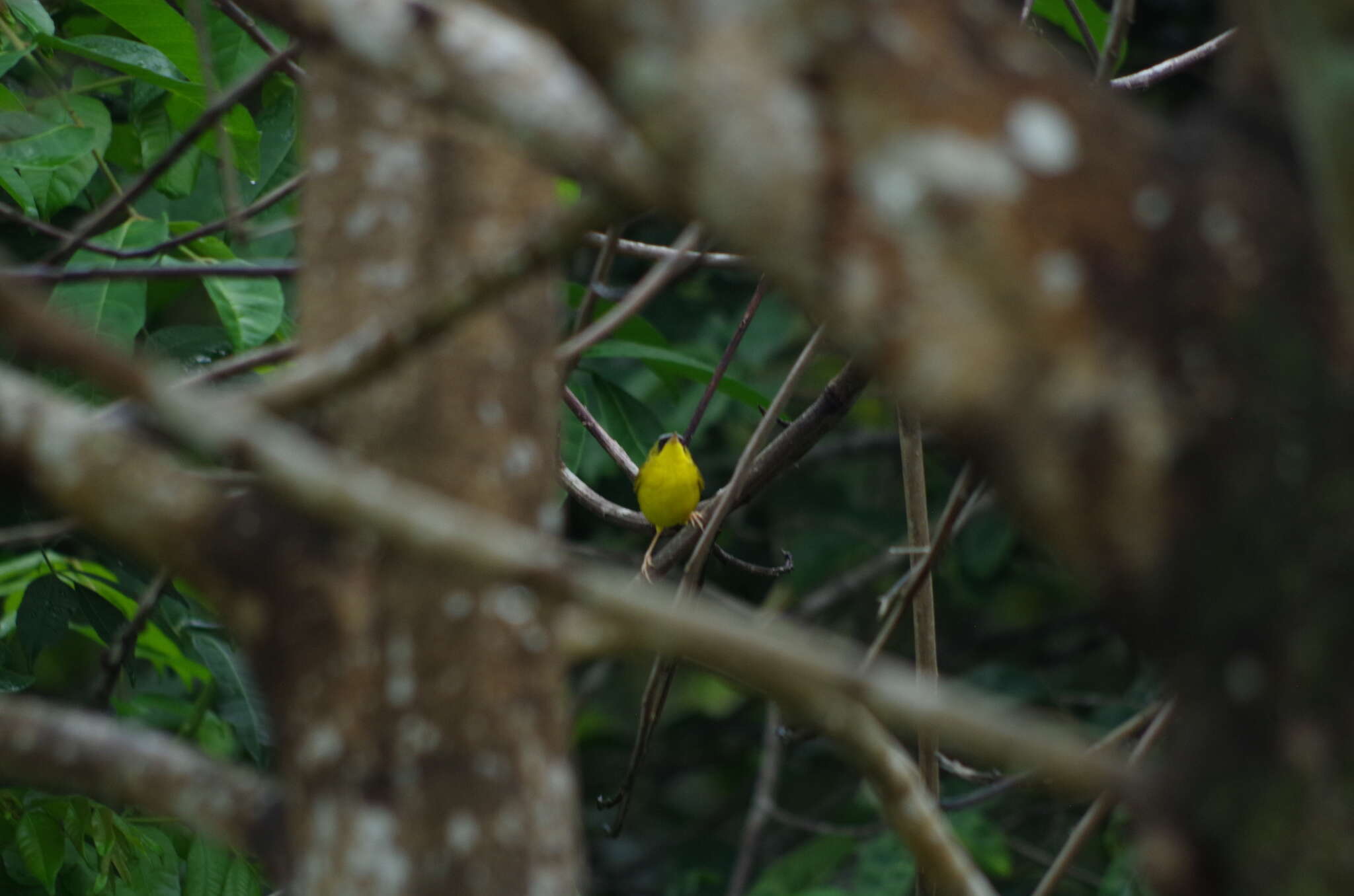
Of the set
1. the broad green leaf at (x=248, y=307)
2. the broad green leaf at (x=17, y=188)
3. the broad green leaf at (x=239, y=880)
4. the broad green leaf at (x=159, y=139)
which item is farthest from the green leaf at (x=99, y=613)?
the broad green leaf at (x=159, y=139)

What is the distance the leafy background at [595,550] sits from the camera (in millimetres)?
2740

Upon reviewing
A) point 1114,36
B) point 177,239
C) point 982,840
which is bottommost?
point 982,840

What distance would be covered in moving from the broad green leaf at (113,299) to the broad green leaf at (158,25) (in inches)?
16.8

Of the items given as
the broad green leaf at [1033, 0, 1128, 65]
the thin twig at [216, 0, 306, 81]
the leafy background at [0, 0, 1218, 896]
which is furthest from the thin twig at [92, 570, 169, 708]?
the broad green leaf at [1033, 0, 1128, 65]

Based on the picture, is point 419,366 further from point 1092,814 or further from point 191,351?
point 191,351

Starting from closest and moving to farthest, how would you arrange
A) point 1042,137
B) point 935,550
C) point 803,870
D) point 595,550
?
point 1042,137, point 935,550, point 595,550, point 803,870

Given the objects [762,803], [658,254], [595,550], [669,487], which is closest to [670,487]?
[669,487]

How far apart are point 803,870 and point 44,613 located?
259cm

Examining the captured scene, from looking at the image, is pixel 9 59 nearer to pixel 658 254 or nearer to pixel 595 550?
pixel 658 254

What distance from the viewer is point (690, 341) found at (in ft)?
16.8

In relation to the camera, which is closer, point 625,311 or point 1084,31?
point 625,311

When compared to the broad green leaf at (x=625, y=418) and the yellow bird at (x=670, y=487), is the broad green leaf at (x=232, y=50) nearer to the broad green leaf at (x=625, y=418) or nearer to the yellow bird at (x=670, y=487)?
the broad green leaf at (x=625, y=418)

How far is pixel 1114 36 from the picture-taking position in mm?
1795

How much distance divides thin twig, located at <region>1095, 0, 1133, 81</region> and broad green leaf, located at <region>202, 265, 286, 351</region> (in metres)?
1.61
